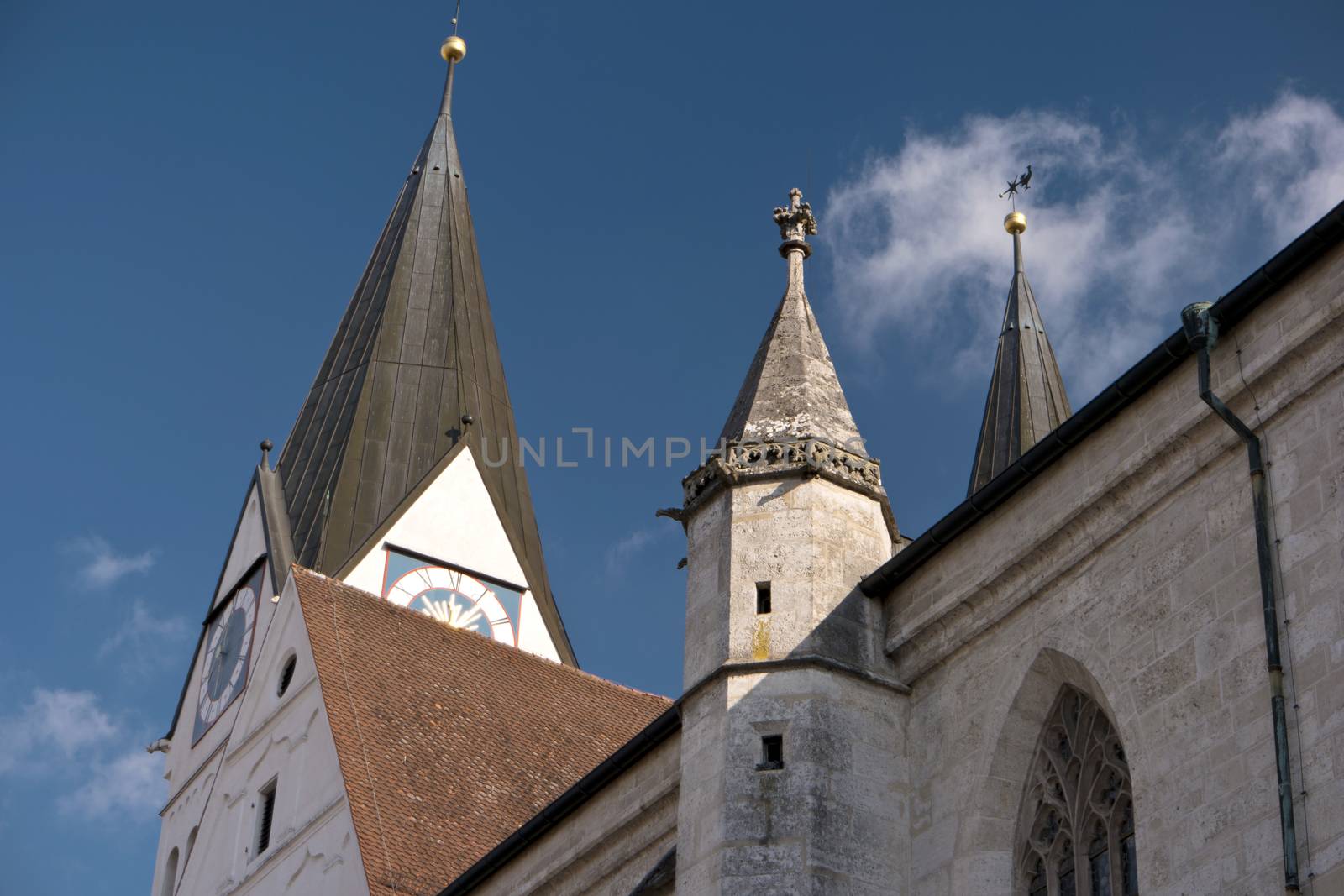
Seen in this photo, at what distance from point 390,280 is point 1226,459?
23.5 metres

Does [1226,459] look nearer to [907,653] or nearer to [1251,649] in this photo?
[1251,649]

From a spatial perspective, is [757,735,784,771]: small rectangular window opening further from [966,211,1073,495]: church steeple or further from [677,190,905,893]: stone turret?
[966,211,1073,495]: church steeple

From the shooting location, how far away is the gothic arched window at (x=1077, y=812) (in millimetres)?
10445

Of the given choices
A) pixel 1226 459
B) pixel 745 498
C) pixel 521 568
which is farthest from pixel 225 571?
pixel 1226 459

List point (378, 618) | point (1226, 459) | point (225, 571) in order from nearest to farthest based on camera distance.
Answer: point (1226, 459)
point (378, 618)
point (225, 571)

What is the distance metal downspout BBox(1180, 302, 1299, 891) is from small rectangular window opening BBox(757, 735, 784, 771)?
2.81 meters

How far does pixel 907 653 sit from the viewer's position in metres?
12.1

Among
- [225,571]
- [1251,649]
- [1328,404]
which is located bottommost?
[1251,649]

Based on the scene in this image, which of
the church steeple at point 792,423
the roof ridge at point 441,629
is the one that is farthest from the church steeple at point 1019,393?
the church steeple at point 792,423

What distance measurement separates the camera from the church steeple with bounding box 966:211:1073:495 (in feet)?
80.6

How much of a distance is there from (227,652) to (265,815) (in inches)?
207

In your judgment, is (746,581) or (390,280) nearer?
(746,581)

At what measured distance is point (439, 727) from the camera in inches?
885

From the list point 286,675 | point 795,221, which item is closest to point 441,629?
point 286,675
